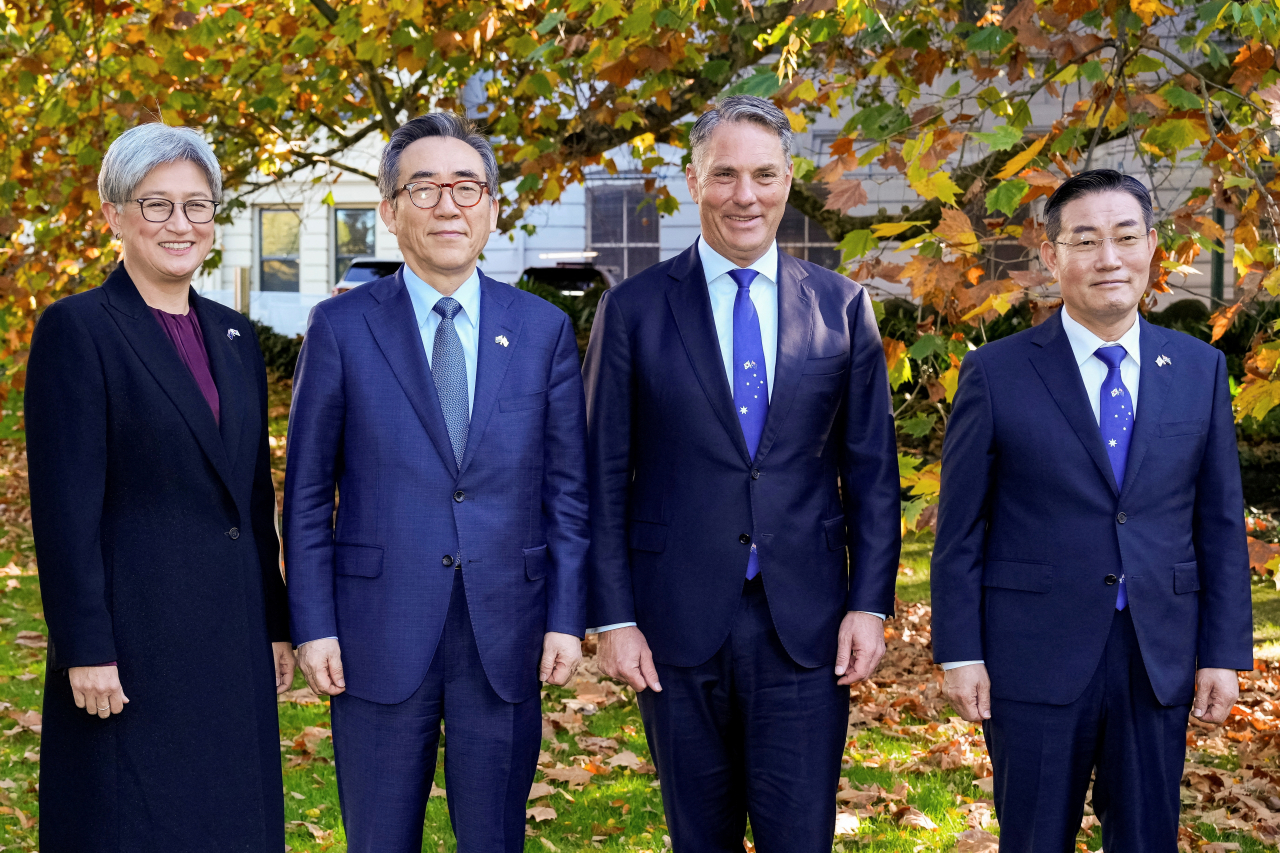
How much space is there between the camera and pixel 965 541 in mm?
2916

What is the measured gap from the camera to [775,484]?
9.71 ft

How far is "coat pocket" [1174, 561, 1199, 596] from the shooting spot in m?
2.86

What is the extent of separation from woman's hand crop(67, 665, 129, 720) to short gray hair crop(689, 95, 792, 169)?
1.90m

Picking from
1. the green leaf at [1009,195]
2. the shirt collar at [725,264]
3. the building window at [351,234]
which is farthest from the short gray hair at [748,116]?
the building window at [351,234]

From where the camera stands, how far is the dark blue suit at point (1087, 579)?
A: 2.81m

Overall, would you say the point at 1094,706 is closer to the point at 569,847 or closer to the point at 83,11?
the point at 569,847

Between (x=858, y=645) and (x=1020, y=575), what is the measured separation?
438 millimetres

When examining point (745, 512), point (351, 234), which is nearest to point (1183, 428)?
point (745, 512)

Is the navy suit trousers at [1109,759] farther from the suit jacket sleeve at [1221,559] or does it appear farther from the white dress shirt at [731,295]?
the white dress shirt at [731,295]

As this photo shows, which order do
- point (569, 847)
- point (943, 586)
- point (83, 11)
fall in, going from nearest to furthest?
point (943, 586)
point (569, 847)
point (83, 11)

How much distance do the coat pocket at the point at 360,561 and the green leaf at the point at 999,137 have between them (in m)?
2.21

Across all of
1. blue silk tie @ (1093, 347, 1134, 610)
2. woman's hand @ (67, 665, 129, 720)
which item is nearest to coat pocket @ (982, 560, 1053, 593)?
blue silk tie @ (1093, 347, 1134, 610)

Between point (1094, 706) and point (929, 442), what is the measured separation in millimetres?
9615

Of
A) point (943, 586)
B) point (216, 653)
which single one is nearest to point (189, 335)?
point (216, 653)
